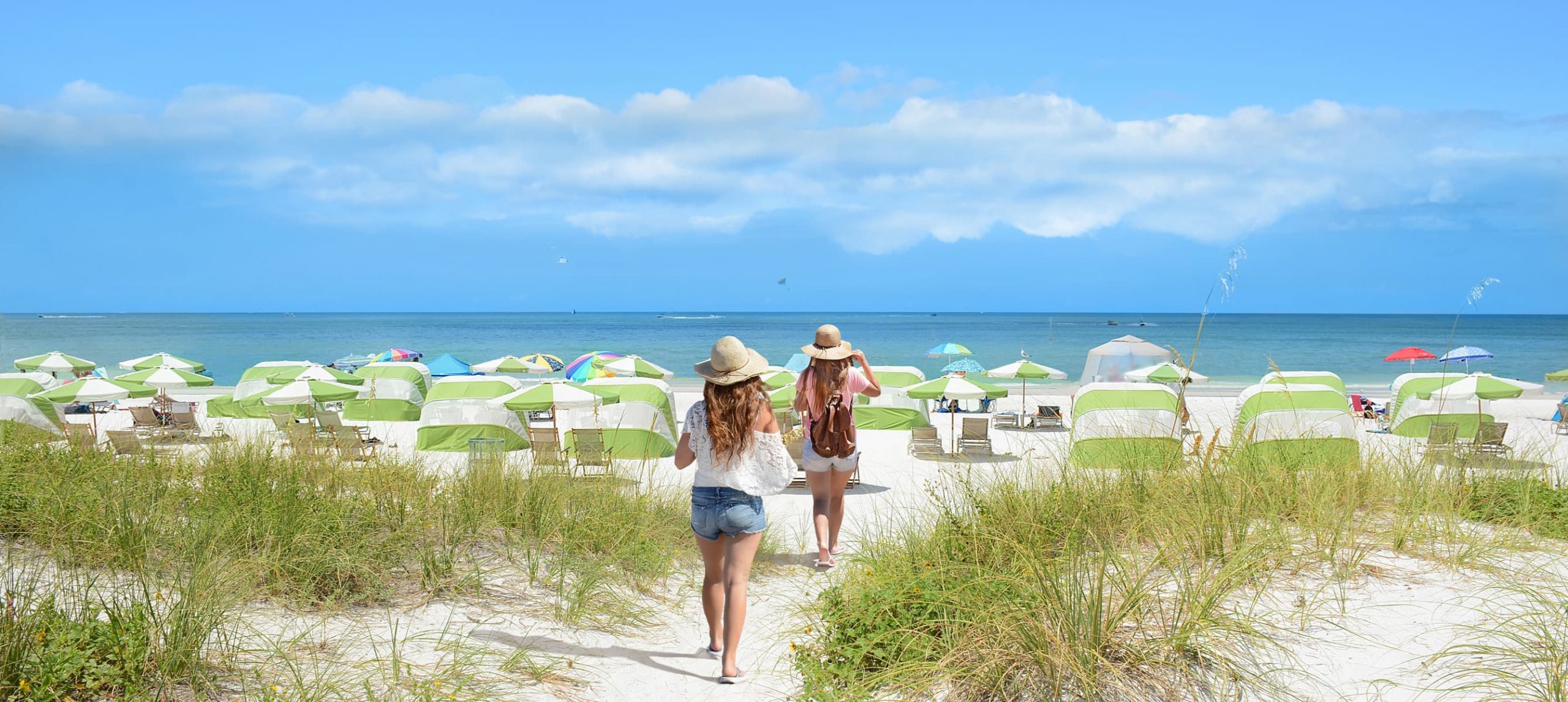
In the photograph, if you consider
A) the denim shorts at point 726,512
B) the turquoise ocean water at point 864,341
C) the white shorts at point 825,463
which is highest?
the denim shorts at point 726,512

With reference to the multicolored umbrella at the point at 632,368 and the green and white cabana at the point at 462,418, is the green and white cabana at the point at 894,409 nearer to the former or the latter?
the multicolored umbrella at the point at 632,368

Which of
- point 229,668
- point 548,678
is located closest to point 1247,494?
point 548,678

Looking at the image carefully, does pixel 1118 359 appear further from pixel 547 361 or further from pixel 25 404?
pixel 25 404

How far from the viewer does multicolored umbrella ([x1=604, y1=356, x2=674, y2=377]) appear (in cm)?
1728

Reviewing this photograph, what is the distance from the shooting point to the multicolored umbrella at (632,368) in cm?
1728

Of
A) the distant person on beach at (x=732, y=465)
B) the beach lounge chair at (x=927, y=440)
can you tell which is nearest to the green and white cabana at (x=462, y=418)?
the beach lounge chair at (x=927, y=440)

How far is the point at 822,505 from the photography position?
17.9 feet

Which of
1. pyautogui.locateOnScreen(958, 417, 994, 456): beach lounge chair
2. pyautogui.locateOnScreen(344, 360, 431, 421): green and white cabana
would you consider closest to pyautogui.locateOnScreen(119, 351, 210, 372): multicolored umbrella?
pyautogui.locateOnScreen(344, 360, 431, 421): green and white cabana

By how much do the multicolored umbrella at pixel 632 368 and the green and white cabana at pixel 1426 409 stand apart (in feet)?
38.6

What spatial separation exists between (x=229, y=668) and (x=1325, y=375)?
52.0ft

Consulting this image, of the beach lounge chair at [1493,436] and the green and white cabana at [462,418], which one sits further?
the green and white cabana at [462,418]

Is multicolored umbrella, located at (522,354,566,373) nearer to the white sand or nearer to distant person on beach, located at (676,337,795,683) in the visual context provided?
the white sand

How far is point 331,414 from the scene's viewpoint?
529 inches

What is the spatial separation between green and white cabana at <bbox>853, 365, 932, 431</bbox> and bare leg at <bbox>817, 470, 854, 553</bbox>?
1004 centimetres
